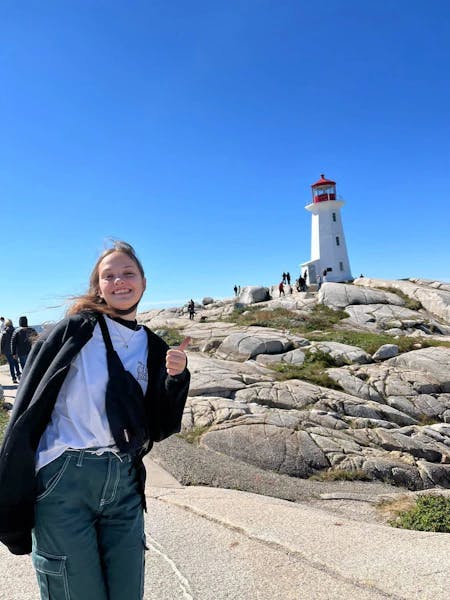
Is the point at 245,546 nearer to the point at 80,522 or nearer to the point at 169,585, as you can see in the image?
the point at 169,585

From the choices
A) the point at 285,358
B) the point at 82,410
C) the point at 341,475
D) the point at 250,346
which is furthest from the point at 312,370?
the point at 82,410

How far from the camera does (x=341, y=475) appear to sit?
1022 centimetres

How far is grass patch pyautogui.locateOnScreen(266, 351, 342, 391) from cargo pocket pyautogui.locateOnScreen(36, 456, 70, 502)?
49.2 ft

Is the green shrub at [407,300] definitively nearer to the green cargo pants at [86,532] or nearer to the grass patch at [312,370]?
the grass patch at [312,370]

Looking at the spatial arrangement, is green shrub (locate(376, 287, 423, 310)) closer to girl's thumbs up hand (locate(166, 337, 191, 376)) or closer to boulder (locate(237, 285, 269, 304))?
boulder (locate(237, 285, 269, 304))

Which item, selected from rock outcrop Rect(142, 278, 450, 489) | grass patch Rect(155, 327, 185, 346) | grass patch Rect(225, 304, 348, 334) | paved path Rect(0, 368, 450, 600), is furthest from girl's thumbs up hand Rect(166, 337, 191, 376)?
grass patch Rect(225, 304, 348, 334)

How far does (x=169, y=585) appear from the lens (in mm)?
3477

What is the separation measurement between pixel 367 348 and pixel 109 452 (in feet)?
70.7

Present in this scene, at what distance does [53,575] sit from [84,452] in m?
0.58

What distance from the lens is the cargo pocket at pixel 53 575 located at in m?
2.10

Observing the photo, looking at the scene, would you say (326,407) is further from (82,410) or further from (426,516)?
(82,410)

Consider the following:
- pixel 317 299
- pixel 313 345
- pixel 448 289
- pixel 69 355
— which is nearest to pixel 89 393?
pixel 69 355

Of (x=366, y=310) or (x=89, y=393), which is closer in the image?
(x=89, y=393)

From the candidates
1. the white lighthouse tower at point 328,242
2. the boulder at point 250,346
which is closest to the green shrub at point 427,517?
the boulder at point 250,346
